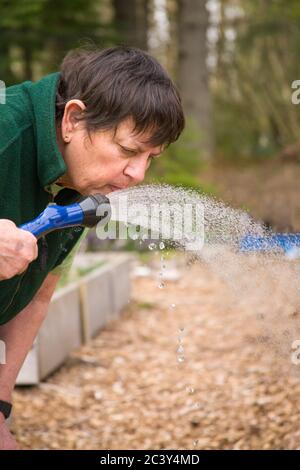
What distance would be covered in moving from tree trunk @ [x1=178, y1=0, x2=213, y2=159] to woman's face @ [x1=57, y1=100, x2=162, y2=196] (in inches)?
381

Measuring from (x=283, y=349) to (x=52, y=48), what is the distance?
8052 millimetres

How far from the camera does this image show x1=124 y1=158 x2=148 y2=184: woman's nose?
1.78 meters

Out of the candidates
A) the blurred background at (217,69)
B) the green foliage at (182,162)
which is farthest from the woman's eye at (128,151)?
the green foliage at (182,162)

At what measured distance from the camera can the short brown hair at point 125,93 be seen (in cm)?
173

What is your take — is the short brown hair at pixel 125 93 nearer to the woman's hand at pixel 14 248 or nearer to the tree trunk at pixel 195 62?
the woman's hand at pixel 14 248

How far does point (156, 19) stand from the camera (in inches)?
704

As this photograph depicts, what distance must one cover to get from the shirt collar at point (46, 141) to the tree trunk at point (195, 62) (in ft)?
31.9

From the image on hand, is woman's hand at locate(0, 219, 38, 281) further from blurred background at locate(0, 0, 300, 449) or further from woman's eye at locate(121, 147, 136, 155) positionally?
blurred background at locate(0, 0, 300, 449)

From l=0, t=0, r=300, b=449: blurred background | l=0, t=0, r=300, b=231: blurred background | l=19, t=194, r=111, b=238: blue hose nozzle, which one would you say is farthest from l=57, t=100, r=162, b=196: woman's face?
l=0, t=0, r=300, b=231: blurred background

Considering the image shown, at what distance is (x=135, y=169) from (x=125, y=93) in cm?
17

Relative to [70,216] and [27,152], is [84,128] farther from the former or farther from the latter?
[70,216]
